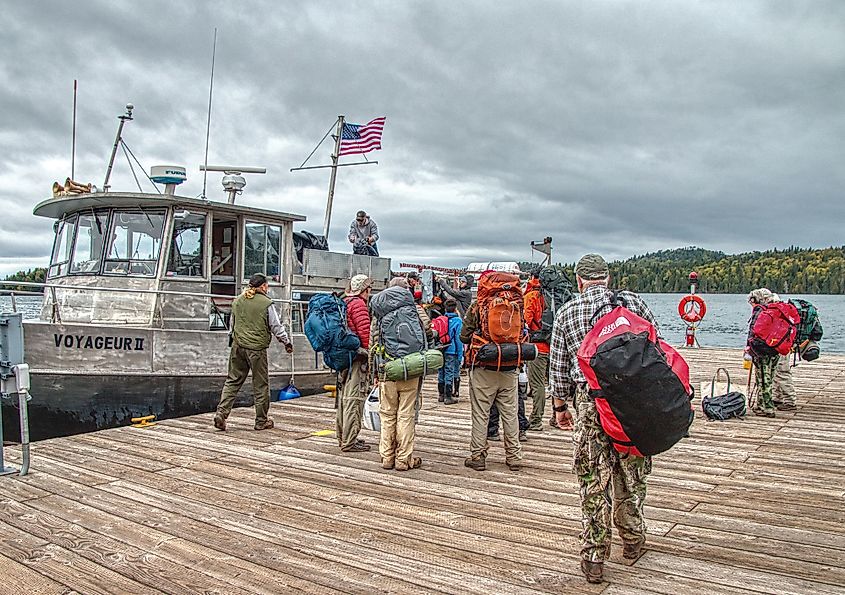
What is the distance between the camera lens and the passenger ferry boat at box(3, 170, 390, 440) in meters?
8.71

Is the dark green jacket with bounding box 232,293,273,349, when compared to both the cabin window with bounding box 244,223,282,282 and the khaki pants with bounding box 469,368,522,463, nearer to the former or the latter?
the khaki pants with bounding box 469,368,522,463

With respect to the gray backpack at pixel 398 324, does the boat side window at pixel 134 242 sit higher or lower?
higher

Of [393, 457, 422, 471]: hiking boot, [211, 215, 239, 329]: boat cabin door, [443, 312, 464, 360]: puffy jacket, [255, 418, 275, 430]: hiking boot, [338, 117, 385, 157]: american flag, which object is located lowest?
[255, 418, 275, 430]: hiking boot

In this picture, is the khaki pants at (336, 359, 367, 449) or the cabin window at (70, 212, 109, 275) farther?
the cabin window at (70, 212, 109, 275)

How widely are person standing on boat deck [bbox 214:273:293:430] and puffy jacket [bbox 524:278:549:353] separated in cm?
263

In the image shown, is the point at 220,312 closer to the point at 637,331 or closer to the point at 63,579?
the point at 63,579

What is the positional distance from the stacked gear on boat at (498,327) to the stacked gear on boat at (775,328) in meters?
4.02

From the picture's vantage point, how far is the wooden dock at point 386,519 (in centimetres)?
358

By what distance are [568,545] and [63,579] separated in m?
2.78

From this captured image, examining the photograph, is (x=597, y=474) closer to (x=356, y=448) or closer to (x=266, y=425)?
(x=356, y=448)

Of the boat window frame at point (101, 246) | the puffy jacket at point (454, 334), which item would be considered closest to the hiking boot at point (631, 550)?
the puffy jacket at point (454, 334)

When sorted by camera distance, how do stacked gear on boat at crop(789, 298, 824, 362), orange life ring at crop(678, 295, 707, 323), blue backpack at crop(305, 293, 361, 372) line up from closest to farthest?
blue backpack at crop(305, 293, 361, 372) < stacked gear on boat at crop(789, 298, 824, 362) < orange life ring at crop(678, 295, 707, 323)

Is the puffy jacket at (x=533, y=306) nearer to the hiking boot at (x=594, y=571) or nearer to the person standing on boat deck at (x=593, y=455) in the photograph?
the person standing on boat deck at (x=593, y=455)

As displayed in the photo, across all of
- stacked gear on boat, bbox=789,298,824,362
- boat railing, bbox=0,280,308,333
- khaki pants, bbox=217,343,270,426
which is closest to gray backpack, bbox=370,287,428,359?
khaki pants, bbox=217,343,270,426
